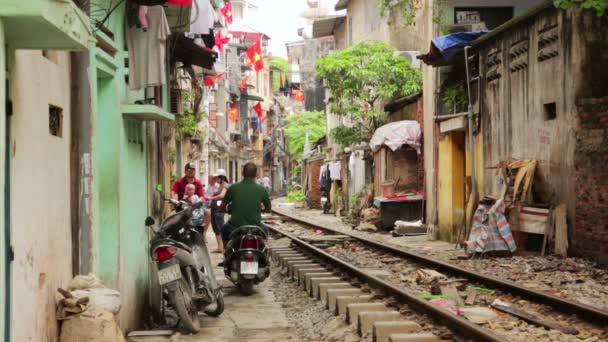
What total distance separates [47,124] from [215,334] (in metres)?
3.33

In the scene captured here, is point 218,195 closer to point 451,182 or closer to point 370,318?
point 451,182

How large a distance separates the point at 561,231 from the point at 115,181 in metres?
7.96

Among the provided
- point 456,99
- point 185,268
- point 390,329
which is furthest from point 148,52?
point 456,99

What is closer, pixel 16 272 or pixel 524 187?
pixel 16 272

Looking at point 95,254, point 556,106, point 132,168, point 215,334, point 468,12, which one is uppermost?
point 468,12

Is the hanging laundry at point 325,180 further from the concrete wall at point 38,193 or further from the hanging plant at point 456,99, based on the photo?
the concrete wall at point 38,193

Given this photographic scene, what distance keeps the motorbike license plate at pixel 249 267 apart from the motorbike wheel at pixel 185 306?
234 cm

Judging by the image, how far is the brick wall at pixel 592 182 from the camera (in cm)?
1174

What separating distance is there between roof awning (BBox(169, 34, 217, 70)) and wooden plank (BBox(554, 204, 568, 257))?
660cm

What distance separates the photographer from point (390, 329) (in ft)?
23.2

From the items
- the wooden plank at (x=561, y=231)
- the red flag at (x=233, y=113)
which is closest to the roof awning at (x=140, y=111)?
the wooden plank at (x=561, y=231)

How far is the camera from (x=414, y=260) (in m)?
14.1

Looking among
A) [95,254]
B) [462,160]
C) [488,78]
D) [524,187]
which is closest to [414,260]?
[524,187]

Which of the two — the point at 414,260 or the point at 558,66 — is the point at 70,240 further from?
the point at 558,66
